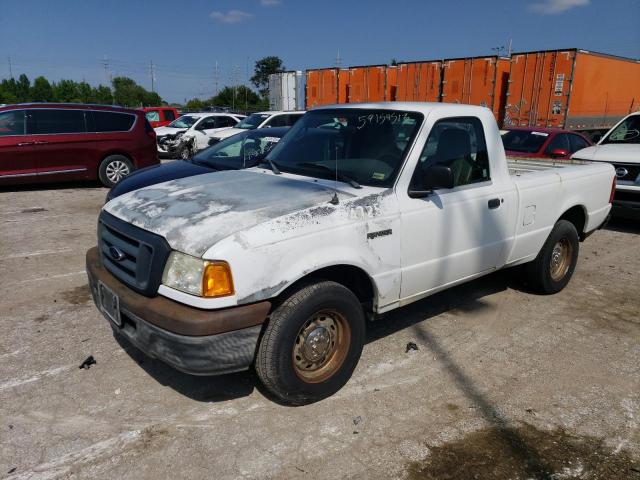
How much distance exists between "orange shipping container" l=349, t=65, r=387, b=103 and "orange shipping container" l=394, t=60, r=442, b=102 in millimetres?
860

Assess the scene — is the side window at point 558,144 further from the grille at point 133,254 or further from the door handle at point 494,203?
the grille at point 133,254

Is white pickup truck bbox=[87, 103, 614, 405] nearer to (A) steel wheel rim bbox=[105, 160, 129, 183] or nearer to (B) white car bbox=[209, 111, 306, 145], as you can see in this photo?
(A) steel wheel rim bbox=[105, 160, 129, 183]

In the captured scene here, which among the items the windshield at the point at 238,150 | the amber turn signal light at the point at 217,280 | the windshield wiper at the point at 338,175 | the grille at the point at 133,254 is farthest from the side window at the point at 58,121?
the amber turn signal light at the point at 217,280

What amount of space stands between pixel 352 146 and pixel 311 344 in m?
1.57

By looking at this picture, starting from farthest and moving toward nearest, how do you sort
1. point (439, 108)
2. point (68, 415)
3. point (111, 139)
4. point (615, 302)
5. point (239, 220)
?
point (111, 139), point (615, 302), point (439, 108), point (68, 415), point (239, 220)

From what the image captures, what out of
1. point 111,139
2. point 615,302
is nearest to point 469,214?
point 615,302

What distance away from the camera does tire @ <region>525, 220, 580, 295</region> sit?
497 centimetres

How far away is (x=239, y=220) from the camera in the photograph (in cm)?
291

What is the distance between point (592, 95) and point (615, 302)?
13.6m

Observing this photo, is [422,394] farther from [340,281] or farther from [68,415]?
[68,415]

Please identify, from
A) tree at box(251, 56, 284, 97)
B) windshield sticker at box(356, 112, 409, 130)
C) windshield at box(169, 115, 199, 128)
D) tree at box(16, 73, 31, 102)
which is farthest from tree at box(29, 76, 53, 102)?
windshield sticker at box(356, 112, 409, 130)

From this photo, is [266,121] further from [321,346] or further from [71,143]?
[321,346]

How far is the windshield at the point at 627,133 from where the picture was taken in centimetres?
904

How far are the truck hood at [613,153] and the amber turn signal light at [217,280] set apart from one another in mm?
7569
